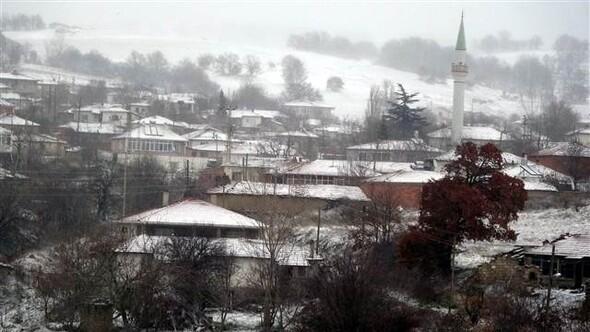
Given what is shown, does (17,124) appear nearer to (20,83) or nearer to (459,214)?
(20,83)

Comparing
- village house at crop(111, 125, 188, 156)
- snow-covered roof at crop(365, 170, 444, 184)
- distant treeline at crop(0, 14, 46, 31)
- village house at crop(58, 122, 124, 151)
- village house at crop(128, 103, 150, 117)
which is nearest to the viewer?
snow-covered roof at crop(365, 170, 444, 184)

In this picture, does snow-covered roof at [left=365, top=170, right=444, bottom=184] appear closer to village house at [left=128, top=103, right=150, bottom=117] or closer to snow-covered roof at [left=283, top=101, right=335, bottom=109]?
village house at [left=128, top=103, right=150, bottom=117]

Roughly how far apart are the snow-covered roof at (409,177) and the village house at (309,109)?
49.5 m

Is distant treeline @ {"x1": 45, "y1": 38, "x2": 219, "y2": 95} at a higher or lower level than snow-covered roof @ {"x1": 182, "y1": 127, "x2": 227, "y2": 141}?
higher

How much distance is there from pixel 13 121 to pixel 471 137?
2624 cm

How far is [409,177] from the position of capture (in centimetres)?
3788

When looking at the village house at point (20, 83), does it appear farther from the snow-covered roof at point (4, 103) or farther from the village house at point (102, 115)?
the village house at point (102, 115)

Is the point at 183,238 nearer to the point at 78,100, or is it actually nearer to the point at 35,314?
the point at 35,314

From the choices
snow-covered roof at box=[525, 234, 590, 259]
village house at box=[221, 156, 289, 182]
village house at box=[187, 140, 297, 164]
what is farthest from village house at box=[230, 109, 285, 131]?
snow-covered roof at box=[525, 234, 590, 259]

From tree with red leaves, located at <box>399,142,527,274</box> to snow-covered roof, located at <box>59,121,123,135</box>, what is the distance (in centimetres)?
3522

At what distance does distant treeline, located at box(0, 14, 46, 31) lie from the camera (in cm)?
15562

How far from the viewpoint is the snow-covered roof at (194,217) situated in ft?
96.3

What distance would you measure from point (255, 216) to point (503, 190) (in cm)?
1012

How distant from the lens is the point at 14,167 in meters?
40.8
